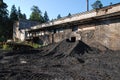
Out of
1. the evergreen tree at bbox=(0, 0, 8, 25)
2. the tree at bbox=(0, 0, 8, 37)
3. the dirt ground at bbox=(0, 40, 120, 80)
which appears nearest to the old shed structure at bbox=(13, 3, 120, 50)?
the dirt ground at bbox=(0, 40, 120, 80)

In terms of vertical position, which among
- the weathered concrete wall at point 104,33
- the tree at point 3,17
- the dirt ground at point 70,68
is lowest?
the dirt ground at point 70,68

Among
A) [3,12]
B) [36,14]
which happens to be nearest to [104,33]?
[3,12]

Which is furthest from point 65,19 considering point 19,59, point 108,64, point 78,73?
point 78,73

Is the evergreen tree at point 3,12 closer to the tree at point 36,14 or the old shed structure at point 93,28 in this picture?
the tree at point 36,14

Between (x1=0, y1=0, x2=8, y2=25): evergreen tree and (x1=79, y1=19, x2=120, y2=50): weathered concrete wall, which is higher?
(x1=0, y1=0, x2=8, y2=25): evergreen tree

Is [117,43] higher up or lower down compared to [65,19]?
lower down

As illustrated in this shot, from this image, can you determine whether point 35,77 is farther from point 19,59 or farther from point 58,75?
point 19,59

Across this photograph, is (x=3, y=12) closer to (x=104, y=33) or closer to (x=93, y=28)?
(x=93, y=28)

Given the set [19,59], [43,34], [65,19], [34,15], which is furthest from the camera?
[34,15]

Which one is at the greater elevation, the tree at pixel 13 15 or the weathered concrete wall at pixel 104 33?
the tree at pixel 13 15

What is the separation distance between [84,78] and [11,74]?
3341mm

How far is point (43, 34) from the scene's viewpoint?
2869 centimetres

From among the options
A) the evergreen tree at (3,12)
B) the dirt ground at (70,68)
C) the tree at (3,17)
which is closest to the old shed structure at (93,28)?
the dirt ground at (70,68)

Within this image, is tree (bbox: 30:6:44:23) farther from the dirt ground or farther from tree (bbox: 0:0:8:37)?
the dirt ground
